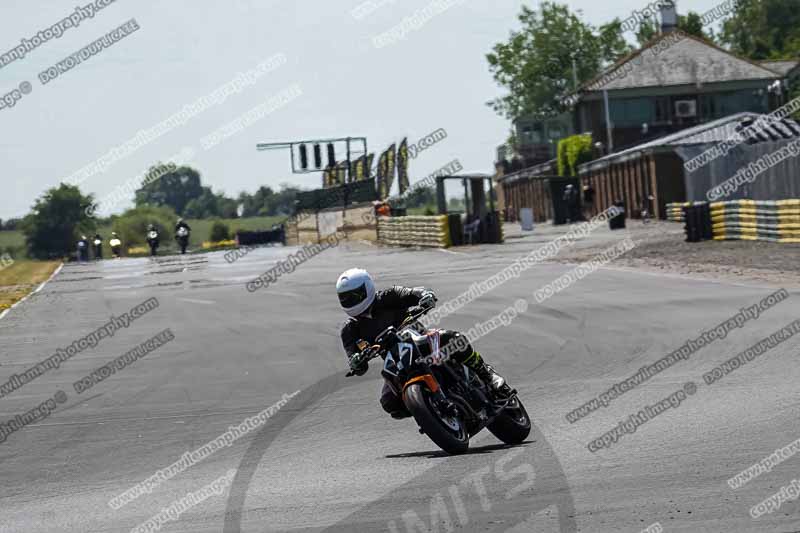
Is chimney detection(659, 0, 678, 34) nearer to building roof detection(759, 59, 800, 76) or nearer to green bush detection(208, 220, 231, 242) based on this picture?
building roof detection(759, 59, 800, 76)

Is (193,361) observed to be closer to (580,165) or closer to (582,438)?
(582,438)

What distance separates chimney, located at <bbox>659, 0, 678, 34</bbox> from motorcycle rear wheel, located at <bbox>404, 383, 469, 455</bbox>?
75.1 meters

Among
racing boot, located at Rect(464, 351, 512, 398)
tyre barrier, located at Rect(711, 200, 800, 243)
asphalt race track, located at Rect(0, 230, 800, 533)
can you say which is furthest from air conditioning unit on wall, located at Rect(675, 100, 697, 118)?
racing boot, located at Rect(464, 351, 512, 398)

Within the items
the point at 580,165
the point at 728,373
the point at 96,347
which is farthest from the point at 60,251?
the point at 728,373

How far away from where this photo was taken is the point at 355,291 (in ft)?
31.4

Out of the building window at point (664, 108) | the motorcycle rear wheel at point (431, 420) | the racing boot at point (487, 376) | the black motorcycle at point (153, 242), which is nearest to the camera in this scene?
the motorcycle rear wheel at point (431, 420)

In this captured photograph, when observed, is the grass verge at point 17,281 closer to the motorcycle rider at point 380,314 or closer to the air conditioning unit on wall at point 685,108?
the motorcycle rider at point 380,314

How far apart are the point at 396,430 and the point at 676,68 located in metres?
65.4

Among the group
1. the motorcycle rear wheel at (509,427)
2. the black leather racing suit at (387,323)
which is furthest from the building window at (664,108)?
the black leather racing suit at (387,323)

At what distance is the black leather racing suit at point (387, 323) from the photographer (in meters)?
9.82

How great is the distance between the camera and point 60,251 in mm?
144750

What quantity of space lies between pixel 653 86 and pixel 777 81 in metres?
6.53

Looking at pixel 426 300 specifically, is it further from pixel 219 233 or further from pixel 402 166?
pixel 219 233

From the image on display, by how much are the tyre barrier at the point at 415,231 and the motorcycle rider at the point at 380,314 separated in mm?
35136
